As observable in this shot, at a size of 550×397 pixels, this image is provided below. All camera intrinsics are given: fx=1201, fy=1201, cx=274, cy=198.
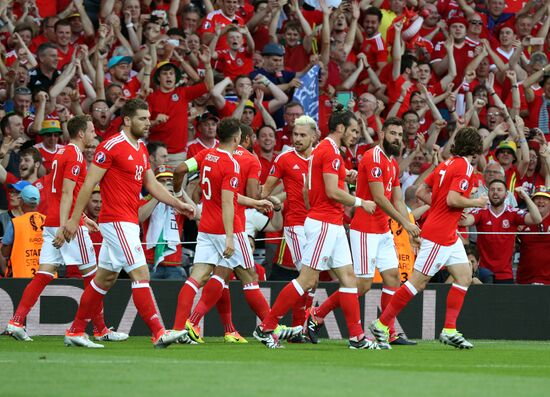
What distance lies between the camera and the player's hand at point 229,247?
494 inches

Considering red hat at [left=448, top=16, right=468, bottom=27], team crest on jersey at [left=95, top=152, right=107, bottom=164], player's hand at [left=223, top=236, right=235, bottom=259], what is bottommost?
player's hand at [left=223, top=236, right=235, bottom=259]

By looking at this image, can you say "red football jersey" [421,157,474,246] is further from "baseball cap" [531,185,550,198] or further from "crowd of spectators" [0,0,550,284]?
"baseball cap" [531,185,550,198]

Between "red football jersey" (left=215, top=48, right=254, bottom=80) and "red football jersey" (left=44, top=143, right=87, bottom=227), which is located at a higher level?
"red football jersey" (left=215, top=48, right=254, bottom=80)

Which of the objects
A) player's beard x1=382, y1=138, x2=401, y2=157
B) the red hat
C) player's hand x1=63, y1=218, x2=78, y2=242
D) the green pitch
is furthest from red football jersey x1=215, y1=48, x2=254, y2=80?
player's hand x1=63, y1=218, x2=78, y2=242

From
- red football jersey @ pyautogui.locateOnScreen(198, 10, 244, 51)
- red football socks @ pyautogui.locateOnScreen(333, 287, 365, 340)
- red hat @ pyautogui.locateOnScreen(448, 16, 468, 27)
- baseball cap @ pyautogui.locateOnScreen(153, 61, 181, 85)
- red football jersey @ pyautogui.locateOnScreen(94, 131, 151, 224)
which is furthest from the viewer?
red hat @ pyautogui.locateOnScreen(448, 16, 468, 27)

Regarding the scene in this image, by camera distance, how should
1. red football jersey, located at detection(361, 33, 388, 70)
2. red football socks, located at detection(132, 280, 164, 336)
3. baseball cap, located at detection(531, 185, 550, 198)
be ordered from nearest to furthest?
red football socks, located at detection(132, 280, 164, 336), baseball cap, located at detection(531, 185, 550, 198), red football jersey, located at detection(361, 33, 388, 70)

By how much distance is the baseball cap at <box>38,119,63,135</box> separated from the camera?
17.0 meters

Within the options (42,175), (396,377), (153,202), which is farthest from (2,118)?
(396,377)

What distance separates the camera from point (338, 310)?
1597 centimetres

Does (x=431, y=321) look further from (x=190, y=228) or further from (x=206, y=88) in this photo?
(x=206, y=88)

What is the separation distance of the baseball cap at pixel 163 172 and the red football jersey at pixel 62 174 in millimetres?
2315

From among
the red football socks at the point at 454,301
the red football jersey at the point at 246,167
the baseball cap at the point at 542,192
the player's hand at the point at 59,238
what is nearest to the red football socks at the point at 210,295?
the red football jersey at the point at 246,167

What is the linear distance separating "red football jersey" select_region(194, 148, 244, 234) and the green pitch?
133 cm

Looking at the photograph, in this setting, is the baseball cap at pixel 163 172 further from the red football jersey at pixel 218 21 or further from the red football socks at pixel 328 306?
the red football jersey at pixel 218 21
